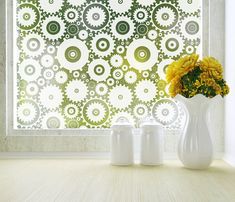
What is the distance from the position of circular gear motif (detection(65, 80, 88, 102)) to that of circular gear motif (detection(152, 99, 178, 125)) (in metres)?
0.31

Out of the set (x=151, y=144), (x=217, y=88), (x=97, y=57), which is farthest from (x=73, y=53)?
(x=217, y=88)

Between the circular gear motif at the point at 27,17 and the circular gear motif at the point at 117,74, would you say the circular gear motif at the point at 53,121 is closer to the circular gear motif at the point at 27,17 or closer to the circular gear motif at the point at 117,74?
the circular gear motif at the point at 117,74

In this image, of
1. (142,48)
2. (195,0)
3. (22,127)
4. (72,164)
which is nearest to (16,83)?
(22,127)

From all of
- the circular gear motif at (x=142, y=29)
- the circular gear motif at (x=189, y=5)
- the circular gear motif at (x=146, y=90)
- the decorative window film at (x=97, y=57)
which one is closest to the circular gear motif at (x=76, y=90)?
the decorative window film at (x=97, y=57)

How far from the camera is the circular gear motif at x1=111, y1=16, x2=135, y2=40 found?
151 centimetres

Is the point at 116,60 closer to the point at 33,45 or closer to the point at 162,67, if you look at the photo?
the point at 162,67

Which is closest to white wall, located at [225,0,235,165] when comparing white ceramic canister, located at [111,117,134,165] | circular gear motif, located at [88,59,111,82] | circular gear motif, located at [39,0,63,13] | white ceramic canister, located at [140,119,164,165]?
white ceramic canister, located at [140,119,164,165]

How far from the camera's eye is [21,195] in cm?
87

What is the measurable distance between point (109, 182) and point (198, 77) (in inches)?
18.3

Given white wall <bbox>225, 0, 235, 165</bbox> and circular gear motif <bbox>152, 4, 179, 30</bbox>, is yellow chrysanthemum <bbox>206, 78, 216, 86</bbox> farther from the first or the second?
circular gear motif <bbox>152, 4, 179, 30</bbox>

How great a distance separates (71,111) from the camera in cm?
151

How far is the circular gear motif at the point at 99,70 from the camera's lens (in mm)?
1508

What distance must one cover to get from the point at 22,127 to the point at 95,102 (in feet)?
1.09

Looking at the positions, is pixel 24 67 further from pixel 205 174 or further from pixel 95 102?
pixel 205 174
